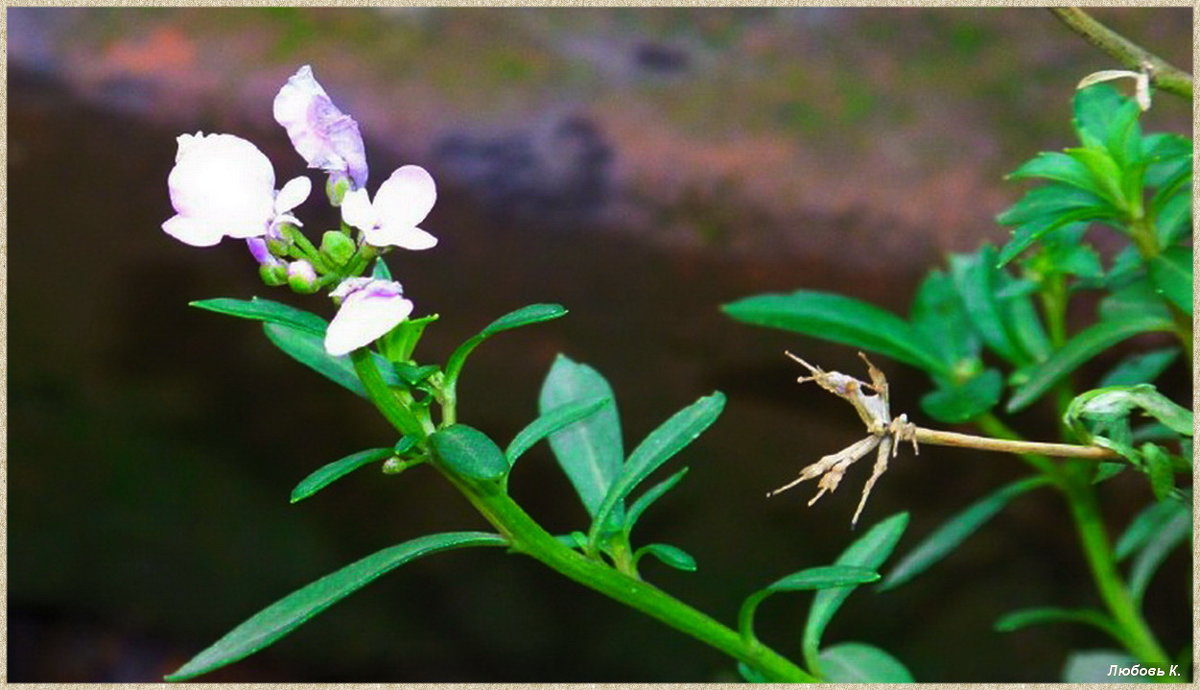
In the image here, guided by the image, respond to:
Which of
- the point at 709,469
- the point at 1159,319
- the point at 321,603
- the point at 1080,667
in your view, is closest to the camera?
the point at 321,603

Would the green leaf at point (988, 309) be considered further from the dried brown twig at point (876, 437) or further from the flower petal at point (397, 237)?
the flower petal at point (397, 237)

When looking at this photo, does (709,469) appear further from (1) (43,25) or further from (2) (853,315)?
(1) (43,25)

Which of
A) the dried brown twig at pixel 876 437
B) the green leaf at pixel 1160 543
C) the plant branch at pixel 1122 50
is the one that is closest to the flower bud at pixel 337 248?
the dried brown twig at pixel 876 437

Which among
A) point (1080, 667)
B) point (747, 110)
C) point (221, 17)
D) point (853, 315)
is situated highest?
point (221, 17)

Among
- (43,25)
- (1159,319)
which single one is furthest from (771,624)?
(43,25)

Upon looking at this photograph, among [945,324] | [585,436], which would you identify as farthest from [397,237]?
[945,324]

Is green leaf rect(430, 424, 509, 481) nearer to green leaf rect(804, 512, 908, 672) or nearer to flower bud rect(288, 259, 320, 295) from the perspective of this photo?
flower bud rect(288, 259, 320, 295)
